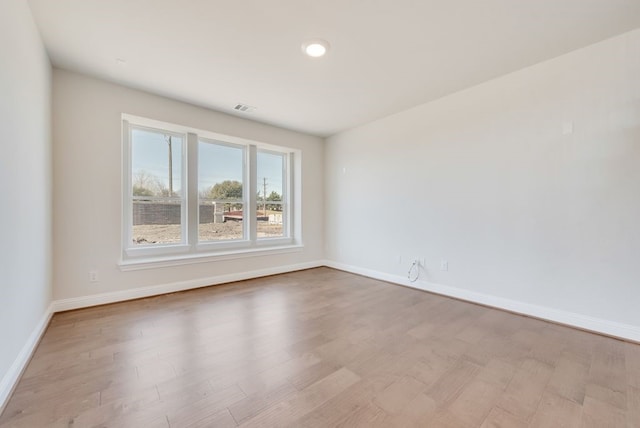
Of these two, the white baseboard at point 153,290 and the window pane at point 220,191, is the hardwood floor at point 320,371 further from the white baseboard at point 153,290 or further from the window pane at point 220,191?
the window pane at point 220,191

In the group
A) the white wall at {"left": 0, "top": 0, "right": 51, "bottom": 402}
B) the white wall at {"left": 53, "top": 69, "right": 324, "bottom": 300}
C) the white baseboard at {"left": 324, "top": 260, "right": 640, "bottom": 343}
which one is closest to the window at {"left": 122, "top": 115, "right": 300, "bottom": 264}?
the white wall at {"left": 53, "top": 69, "right": 324, "bottom": 300}

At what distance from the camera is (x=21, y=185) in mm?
1860

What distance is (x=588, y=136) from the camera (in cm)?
248

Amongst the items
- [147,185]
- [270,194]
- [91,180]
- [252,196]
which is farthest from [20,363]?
[270,194]

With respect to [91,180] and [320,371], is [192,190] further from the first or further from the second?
[320,371]

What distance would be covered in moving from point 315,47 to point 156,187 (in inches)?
107

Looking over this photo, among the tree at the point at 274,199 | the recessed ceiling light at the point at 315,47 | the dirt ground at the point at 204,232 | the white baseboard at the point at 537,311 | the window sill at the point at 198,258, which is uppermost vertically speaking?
the recessed ceiling light at the point at 315,47

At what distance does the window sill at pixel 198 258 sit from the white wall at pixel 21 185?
2.57ft

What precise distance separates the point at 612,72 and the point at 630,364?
7.83 ft

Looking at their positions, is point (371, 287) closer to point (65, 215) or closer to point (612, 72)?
point (612, 72)

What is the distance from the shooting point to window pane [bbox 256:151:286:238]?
186 inches

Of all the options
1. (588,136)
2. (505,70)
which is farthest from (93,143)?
(588,136)

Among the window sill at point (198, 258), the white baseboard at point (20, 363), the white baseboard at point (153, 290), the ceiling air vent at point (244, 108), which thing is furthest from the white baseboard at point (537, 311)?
the white baseboard at point (20, 363)

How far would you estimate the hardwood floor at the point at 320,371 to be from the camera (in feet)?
4.69
